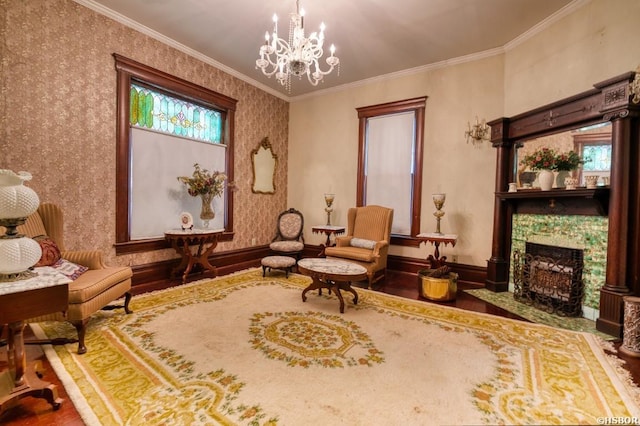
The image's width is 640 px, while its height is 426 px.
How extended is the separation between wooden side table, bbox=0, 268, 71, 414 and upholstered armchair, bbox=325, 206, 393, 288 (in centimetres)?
331

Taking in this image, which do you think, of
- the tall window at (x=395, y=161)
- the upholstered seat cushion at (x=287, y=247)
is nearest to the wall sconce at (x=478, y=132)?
the tall window at (x=395, y=161)

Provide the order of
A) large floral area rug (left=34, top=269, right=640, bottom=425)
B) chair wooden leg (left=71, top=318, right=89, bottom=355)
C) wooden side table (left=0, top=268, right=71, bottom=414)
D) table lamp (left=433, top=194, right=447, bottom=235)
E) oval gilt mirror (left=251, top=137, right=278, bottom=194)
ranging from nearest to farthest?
wooden side table (left=0, top=268, right=71, bottom=414), large floral area rug (left=34, top=269, right=640, bottom=425), chair wooden leg (left=71, top=318, right=89, bottom=355), table lamp (left=433, top=194, right=447, bottom=235), oval gilt mirror (left=251, top=137, right=278, bottom=194)

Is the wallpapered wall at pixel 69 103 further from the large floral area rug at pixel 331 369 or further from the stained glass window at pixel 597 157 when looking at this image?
the stained glass window at pixel 597 157

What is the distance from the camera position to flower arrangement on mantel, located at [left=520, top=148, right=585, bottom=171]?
3309 mm

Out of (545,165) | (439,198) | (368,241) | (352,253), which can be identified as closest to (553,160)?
(545,165)

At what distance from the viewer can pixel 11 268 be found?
155cm

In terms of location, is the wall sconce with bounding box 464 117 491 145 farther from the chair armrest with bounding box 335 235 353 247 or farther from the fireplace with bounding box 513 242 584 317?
the chair armrest with bounding box 335 235 353 247

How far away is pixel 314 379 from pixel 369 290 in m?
2.20

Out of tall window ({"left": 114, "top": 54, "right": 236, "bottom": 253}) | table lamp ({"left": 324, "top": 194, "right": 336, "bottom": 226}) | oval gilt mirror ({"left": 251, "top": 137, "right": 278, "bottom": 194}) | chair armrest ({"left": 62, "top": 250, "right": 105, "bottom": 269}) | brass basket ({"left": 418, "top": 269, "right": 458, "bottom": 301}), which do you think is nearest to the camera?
chair armrest ({"left": 62, "top": 250, "right": 105, "bottom": 269})

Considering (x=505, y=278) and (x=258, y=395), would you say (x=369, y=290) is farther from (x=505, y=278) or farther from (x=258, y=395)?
(x=258, y=395)

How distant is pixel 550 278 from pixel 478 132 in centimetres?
232

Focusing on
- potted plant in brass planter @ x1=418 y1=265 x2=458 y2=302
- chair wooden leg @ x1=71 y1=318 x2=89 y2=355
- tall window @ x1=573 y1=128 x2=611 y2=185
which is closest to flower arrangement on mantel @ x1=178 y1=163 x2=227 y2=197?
chair wooden leg @ x1=71 y1=318 x2=89 y2=355

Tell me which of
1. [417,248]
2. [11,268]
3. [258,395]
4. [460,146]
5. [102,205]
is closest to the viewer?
[11,268]

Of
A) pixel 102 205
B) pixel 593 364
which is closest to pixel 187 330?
pixel 102 205
